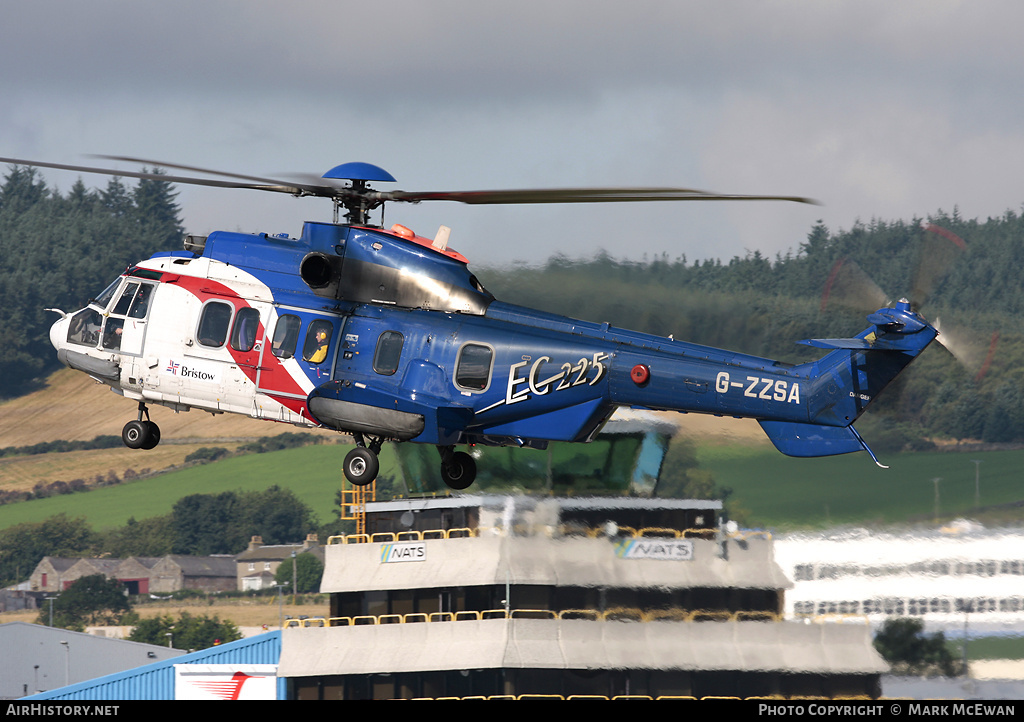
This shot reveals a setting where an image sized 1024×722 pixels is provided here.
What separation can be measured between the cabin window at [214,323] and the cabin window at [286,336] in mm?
1027

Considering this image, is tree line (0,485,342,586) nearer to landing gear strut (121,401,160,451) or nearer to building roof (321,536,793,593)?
building roof (321,536,793,593)

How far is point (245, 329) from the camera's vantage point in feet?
74.9

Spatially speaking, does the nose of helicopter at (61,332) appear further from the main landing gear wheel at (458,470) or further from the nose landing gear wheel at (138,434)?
the main landing gear wheel at (458,470)

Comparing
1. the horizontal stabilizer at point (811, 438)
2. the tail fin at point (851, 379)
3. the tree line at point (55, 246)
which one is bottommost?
the horizontal stabilizer at point (811, 438)

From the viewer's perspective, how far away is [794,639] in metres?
31.4

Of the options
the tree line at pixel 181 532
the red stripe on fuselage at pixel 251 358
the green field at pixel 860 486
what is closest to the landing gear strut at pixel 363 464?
the red stripe on fuselage at pixel 251 358

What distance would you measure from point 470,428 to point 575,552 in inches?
454

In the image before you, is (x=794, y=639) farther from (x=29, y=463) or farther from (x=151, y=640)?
(x=29, y=463)

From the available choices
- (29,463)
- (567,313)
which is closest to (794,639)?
(567,313)

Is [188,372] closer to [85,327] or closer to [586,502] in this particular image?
[85,327]

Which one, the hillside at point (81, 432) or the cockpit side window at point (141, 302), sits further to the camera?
the hillside at point (81, 432)

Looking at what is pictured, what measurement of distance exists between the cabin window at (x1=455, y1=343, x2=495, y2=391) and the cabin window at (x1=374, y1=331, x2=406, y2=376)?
106 cm

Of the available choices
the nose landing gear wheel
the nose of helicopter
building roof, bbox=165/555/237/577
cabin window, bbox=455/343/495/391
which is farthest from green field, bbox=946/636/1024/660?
building roof, bbox=165/555/237/577

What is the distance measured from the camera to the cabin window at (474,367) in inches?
847
